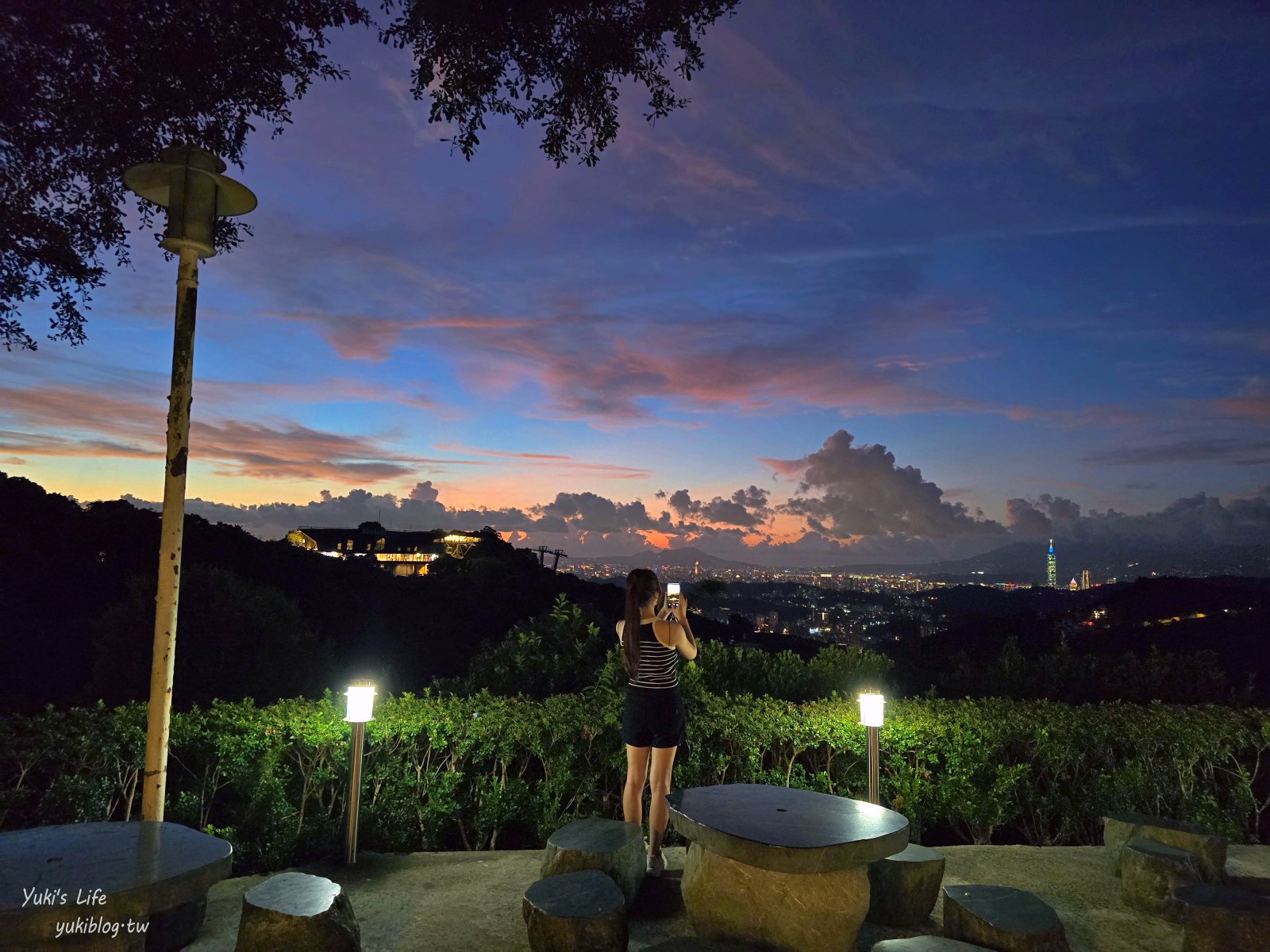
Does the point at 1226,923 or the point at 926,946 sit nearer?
the point at 926,946

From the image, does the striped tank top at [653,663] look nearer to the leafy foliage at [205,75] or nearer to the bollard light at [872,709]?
the bollard light at [872,709]

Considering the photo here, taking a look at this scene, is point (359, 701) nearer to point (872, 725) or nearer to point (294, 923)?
point (294, 923)

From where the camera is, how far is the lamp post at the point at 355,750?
15.2 ft

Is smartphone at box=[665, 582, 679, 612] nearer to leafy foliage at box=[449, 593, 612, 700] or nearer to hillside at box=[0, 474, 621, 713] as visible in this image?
leafy foliage at box=[449, 593, 612, 700]

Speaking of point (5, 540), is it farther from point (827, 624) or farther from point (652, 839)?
point (827, 624)

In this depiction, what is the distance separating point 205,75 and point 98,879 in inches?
220

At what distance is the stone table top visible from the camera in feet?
10.7

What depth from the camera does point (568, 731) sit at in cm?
521

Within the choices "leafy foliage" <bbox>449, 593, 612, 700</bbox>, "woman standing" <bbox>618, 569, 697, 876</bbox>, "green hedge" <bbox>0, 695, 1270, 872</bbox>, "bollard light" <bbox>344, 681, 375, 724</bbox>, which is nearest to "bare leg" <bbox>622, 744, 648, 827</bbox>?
"woman standing" <bbox>618, 569, 697, 876</bbox>

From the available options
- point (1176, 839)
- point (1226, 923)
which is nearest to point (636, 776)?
point (1226, 923)

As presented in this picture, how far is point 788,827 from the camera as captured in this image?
3.52 metres

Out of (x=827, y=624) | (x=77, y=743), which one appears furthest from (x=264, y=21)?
(x=827, y=624)

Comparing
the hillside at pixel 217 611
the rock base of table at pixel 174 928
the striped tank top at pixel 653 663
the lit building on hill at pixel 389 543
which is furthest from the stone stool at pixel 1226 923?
the lit building on hill at pixel 389 543

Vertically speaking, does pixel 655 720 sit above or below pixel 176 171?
below
